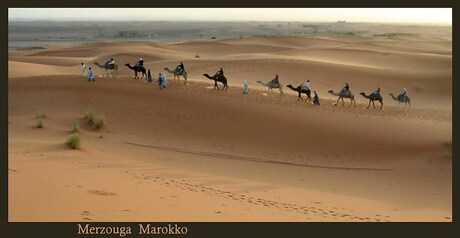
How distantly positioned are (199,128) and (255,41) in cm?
4866

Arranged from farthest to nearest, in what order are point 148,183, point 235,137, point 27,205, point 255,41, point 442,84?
point 255,41 < point 442,84 < point 235,137 < point 148,183 < point 27,205

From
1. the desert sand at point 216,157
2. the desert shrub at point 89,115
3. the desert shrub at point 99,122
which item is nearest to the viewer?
the desert sand at point 216,157

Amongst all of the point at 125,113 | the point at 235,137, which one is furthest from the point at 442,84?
the point at 125,113

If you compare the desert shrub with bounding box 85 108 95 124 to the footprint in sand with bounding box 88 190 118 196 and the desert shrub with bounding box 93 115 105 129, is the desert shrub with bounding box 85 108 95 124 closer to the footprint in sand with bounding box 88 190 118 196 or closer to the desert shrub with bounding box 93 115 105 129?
the desert shrub with bounding box 93 115 105 129

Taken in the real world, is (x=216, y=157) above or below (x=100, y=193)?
above

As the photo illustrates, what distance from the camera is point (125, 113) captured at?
22.6 metres

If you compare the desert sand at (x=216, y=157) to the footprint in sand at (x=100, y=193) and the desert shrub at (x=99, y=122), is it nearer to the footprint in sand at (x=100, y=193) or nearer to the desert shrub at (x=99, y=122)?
the footprint in sand at (x=100, y=193)

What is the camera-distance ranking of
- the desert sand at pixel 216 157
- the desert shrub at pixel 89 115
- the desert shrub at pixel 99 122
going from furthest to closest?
the desert shrub at pixel 89 115
the desert shrub at pixel 99 122
the desert sand at pixel 216 157

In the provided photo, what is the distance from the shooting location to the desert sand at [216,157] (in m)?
11.4

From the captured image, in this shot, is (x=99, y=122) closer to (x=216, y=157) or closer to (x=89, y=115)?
(x=89, y=115)

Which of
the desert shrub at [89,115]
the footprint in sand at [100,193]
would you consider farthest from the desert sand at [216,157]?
the desert shrub at [89,115]

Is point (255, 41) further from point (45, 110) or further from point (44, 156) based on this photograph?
point (44, 156)

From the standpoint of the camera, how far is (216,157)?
18.1 m

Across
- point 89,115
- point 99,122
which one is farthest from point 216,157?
point 89,115
